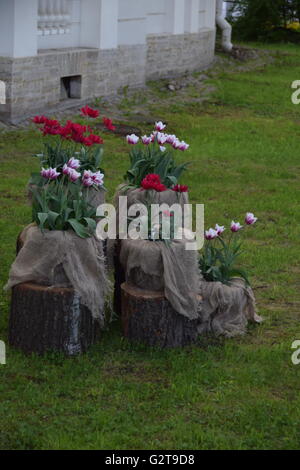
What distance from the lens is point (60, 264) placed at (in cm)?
625

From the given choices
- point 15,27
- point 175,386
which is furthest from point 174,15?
point 175,386

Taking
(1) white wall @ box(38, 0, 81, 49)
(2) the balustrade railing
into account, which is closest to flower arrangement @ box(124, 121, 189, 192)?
(2) the balustrade railing

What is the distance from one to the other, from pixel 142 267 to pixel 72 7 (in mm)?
9593

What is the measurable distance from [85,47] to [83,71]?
0.57 metres

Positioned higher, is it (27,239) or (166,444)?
(27,239)

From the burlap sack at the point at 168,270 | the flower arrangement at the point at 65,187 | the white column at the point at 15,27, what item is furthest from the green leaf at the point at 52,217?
the white column at the point at 15,27

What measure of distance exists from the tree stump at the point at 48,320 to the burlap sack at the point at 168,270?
0.43m

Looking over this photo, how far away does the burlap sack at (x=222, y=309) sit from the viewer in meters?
6.71

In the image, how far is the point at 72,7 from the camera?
49.8 ft

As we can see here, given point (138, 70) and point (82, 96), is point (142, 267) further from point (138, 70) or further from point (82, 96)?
point (138, 70)

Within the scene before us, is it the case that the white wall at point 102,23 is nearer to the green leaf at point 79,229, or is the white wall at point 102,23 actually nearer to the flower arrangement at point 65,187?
the flower arrangement at point 65,187

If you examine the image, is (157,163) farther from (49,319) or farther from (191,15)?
(191,15)
